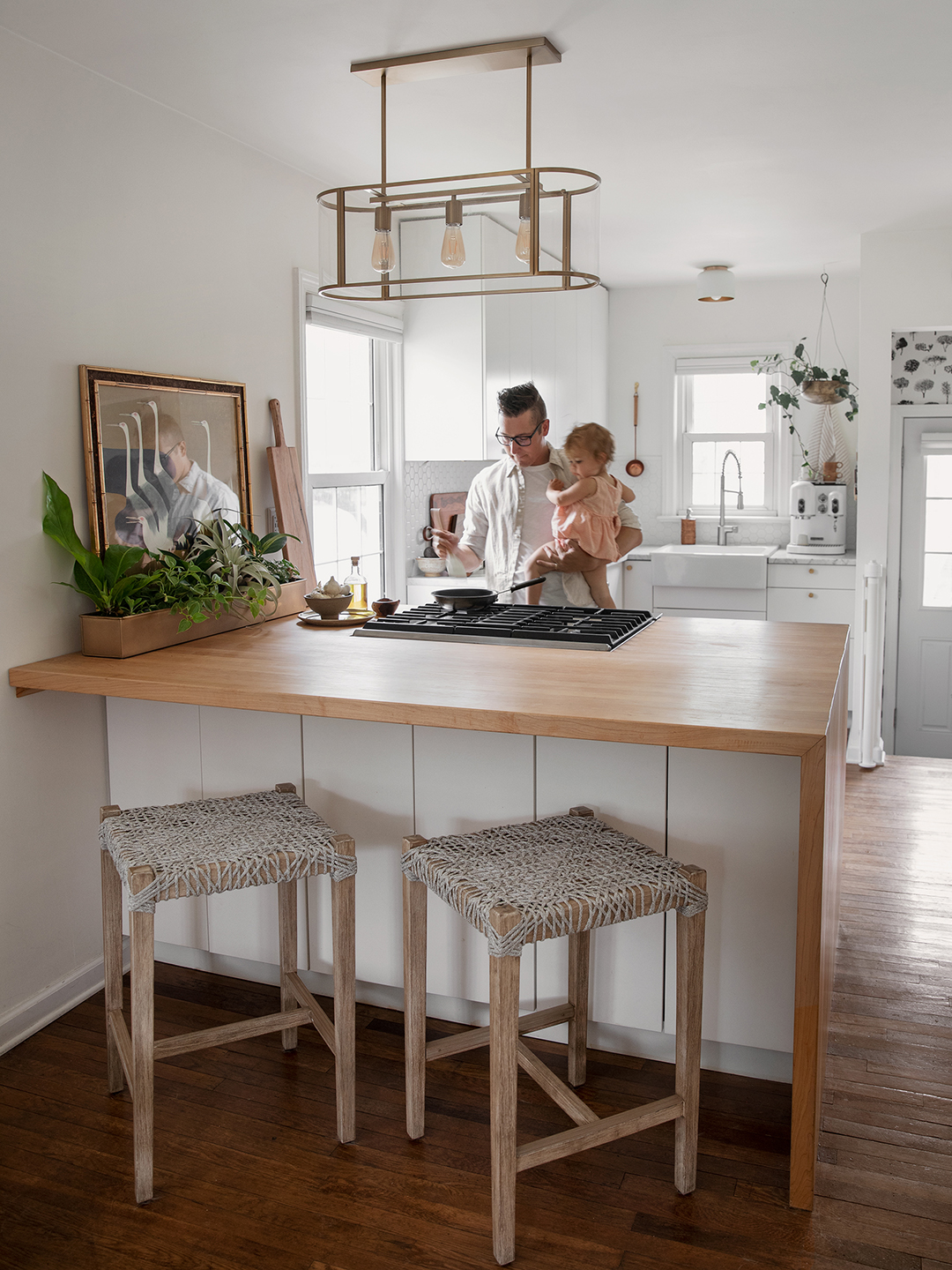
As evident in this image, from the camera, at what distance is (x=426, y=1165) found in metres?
2.10

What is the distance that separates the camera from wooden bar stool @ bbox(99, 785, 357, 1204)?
1966 millimetres

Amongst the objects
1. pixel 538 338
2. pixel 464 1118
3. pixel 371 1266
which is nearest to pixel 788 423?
pixel 538 338

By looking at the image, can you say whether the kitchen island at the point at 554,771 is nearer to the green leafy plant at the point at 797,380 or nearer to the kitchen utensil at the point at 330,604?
the kitchen utensil at the point at 330,604

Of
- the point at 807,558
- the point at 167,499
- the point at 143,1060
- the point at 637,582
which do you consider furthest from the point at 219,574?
the point at 807,558

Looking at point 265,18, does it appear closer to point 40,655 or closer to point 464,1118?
point 40,655

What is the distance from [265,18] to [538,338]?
269 cm

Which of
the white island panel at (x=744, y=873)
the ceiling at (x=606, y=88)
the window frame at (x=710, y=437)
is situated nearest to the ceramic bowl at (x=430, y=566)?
the ceiling at (x=606, y=88)

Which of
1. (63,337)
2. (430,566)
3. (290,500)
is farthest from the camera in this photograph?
(430,566)

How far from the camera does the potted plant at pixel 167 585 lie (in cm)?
262

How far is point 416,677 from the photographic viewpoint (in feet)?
7.70

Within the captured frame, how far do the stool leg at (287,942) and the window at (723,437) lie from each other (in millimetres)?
4467

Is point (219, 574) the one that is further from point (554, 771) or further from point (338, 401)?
point (338, 401)

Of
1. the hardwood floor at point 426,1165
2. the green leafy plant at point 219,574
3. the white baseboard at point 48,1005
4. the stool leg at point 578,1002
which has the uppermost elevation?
the green leafy plant at point 219,574

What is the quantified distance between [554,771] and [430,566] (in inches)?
99.6
